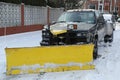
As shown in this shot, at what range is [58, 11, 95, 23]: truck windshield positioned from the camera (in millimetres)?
10966

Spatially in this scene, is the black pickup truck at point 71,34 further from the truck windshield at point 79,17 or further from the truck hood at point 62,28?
the truck windshield at point 79,17

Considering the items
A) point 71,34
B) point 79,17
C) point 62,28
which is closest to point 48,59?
point 71,34

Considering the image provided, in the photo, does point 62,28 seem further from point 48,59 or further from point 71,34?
point 48,59

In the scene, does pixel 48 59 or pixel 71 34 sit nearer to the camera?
pixel 48 59

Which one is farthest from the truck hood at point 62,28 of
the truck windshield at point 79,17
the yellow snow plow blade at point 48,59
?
the yellow snow plow blade at point 48,59

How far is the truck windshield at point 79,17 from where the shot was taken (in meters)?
11.0

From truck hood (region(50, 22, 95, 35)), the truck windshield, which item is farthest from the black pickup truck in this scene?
the truck windshield

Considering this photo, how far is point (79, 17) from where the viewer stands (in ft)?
36.5

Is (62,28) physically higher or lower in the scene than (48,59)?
higher

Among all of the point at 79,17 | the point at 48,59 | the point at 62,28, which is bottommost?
the point at 48,59

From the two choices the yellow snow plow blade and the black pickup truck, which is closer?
the yellow snow plow blade

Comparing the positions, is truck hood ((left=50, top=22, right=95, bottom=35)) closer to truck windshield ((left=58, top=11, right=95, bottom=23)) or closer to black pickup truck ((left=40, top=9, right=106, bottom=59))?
black pickup truck ((left=40, top=9, right=106, bottom=59))

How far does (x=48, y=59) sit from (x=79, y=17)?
3366 mm

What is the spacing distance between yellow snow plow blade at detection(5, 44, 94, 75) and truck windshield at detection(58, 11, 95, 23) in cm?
276
